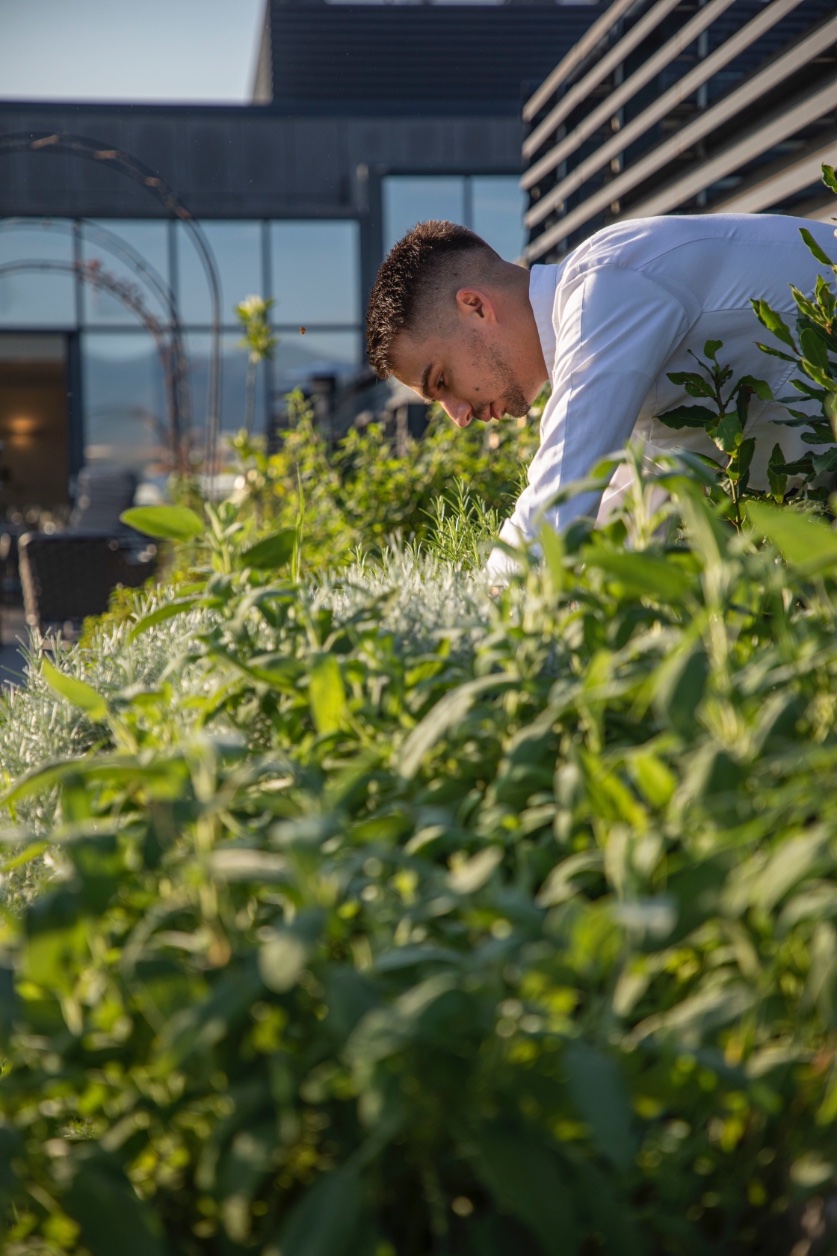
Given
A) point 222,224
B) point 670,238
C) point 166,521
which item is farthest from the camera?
point 222,224

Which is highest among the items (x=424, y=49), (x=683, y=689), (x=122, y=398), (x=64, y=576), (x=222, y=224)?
(x=424, y=49)

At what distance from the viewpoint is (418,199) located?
15.3 m

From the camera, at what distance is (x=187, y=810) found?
64cm

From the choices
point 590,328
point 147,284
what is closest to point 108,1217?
point 590,328

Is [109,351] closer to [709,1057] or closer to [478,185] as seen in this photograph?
[478,185]

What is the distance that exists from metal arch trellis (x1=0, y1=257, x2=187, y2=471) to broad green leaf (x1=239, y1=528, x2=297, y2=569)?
955cm

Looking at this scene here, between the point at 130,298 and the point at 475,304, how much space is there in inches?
Answer: 429

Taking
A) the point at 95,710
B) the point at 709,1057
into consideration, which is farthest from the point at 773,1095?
the point at 95,710

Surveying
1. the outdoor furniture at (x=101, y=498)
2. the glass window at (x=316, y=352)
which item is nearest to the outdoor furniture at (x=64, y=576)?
the outdoor furniture at (x=101, y=498)

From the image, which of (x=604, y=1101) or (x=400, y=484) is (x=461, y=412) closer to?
(x=400, y=484)

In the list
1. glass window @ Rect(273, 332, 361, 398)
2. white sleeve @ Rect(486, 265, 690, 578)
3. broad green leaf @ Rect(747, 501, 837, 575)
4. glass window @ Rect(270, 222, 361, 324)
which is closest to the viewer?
broad green leaf @ Rect(747, 501, 837, 575)

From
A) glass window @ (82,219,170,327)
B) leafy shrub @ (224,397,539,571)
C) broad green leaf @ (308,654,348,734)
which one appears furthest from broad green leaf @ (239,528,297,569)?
Answer: glass window @ (82,219,170,327)

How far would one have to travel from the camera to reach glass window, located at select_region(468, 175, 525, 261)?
1526 cm

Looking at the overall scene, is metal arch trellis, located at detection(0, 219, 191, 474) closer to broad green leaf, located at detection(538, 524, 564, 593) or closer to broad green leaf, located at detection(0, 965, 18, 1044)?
broad green leaf, located at detection(538, 524, 564, 593)
